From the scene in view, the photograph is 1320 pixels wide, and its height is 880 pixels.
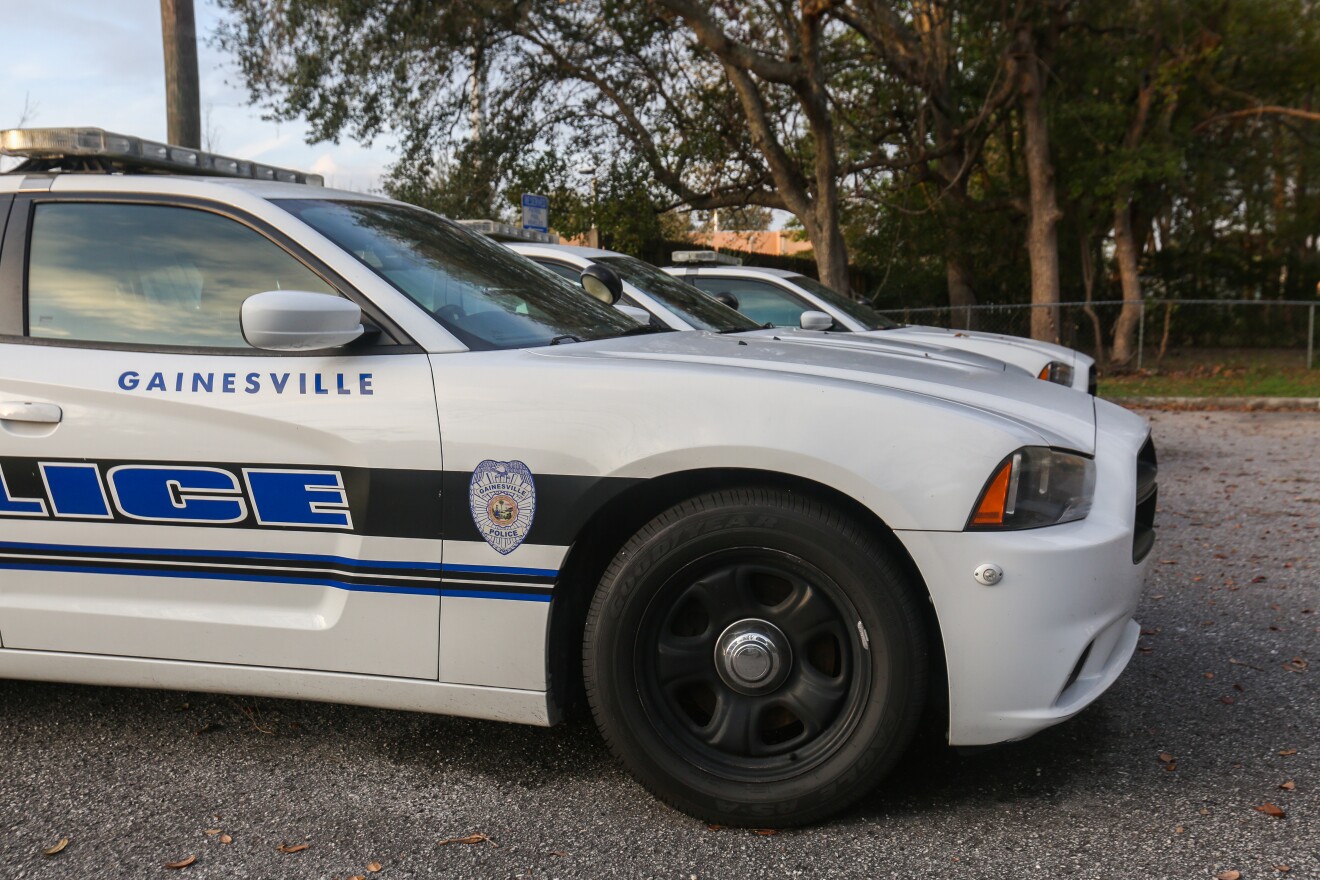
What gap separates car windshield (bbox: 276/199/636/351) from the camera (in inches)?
127

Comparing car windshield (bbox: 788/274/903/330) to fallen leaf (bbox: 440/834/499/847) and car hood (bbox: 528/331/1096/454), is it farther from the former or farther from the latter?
fallen leaf (bbox: 440/834/499/847)

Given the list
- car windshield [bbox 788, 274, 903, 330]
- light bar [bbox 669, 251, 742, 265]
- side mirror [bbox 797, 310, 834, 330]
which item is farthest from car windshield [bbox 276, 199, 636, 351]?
light bar [bbox 669, 251, 742, 265]

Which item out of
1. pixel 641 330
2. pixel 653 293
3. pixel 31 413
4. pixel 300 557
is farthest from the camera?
pixel 653 293

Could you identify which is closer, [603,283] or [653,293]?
[603,283]

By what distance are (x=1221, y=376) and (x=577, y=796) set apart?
A: 16.1 meters

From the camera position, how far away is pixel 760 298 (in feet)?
31.6

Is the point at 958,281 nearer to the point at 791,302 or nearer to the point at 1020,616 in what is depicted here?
the point at 791,302

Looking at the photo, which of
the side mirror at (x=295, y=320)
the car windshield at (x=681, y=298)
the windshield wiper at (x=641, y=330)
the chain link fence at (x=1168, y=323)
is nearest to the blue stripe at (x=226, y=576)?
the side mirror at (x=295, y=320)

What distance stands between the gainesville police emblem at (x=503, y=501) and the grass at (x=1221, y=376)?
13.1 m

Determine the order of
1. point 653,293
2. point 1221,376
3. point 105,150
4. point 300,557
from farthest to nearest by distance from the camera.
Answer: point 1221,376 → point 653,293 → point 105,150 → point 300,557

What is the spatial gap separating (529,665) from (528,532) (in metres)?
0.33

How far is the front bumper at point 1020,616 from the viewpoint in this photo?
2664mm

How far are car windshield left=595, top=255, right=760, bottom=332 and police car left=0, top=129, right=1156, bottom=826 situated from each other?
377 cm

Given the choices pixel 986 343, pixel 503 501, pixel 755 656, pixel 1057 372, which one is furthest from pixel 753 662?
pixel 986 343
